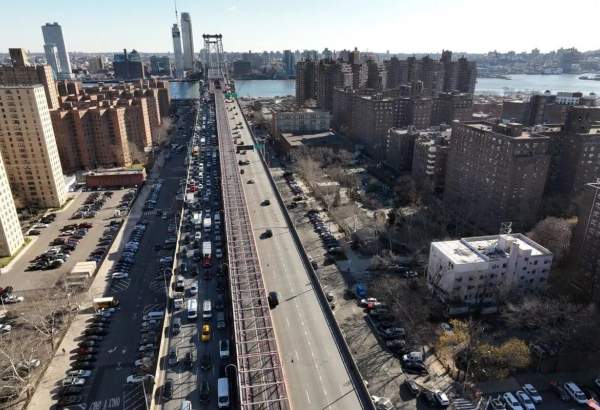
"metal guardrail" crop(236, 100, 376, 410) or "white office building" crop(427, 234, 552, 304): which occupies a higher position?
"metal guardrail" crop(236, 100, 376, 410)

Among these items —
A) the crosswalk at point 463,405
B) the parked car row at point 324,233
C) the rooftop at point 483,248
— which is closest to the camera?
the crosswalk at point 463,405

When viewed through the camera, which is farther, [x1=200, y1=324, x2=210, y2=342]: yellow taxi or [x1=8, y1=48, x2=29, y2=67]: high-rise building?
[x1=8, y1=48, x2=29, y2=67]: high-rise building

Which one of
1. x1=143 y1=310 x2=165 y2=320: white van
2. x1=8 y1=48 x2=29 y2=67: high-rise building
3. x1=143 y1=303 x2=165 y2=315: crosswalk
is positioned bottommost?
x1=143 y1=303 x2=165 y2=315: crosswalk

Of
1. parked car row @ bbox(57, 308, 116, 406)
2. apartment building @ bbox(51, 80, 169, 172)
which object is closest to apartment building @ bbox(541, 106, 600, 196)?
parked car row @ bbox(57, 308, 116, 406)

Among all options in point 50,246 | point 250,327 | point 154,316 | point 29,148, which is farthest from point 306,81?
point 250,327

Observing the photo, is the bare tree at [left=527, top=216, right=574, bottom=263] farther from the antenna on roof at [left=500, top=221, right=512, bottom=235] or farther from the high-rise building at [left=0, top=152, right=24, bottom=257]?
the high-rise building at [left=0, top=152, right=24, bottom=257]

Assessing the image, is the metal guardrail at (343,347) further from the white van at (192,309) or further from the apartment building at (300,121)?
the apartment building at (300,121)

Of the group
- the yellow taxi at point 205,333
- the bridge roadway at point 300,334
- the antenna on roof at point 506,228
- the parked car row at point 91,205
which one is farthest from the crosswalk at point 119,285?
the antenna on roof at point 506,228
